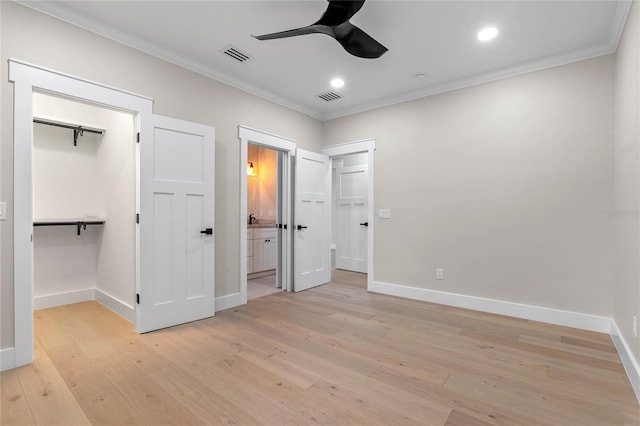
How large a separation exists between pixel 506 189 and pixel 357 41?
237 centimetres

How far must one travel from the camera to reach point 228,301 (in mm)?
3658

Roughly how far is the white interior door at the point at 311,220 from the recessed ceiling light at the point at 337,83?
1.04 meters

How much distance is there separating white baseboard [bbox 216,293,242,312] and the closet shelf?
1778 mm

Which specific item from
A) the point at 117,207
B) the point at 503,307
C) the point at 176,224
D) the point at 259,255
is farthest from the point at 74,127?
the point at 503,307

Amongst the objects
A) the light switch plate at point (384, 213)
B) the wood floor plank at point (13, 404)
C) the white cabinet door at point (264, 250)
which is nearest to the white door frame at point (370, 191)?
the light switch plate at point (384, 213)

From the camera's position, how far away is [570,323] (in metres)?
3.08

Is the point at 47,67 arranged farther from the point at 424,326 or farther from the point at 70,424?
the point at 424,326

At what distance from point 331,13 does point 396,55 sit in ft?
4.23

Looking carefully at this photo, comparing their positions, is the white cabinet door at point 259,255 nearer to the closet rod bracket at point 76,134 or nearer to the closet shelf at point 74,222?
the closet shelf at point 74,222

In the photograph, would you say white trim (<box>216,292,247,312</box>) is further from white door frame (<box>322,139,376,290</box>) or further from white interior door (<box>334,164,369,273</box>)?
white interior door (<box>334,164,369,273</box>)

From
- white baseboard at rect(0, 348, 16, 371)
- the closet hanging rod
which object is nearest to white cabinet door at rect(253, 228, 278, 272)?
the closet hanging rod

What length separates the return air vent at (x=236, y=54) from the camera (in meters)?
3.09

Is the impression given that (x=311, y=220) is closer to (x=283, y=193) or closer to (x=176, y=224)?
(x=283, y=193)

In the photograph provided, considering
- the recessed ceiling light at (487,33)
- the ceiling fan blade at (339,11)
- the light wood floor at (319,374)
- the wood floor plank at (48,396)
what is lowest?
the light wood floor at (319,374)
